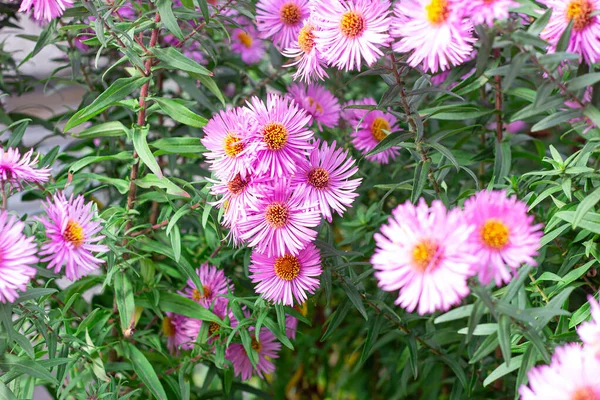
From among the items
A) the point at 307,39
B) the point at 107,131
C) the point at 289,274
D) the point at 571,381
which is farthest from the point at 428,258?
the point at 107,131

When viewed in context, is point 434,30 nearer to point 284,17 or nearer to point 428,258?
point 428,258

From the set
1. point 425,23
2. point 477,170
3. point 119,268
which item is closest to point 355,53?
point 425,23

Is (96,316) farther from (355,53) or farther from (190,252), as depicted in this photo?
(355,53)

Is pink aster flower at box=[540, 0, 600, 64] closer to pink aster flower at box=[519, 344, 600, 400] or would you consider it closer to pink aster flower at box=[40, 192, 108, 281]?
pink aster flower at box=[519, 344, 600, 400]

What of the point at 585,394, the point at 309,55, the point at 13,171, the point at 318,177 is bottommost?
the point at 585,394

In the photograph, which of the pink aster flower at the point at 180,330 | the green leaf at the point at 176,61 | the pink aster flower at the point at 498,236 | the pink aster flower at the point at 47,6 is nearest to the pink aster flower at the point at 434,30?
the pink aster flower at the point at 498,236
